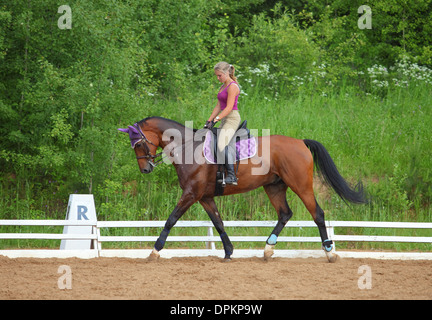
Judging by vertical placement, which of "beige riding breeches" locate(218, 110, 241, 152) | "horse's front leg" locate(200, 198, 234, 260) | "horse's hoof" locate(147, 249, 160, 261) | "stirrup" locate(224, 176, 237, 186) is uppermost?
"beige riding breeches" locate(218, 110, 241, 152)

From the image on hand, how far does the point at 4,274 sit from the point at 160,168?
6.43 meters

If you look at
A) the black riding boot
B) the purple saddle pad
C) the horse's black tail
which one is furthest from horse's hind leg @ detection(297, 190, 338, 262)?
the black riding boot

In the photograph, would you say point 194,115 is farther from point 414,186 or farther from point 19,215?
point 414,186

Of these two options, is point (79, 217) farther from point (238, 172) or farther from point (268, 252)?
point (268, 252)

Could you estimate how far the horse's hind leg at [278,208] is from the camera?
9109 mm

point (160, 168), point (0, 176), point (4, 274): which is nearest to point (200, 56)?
point (160, 168)

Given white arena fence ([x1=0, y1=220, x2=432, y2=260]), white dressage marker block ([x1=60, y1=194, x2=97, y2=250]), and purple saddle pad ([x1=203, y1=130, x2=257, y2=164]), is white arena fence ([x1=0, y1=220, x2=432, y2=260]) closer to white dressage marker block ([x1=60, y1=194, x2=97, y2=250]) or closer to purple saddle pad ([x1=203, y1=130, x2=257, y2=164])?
white dressage marker block ([x1=60, y1=194, x2=97, y2=250])

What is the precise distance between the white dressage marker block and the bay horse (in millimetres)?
1848

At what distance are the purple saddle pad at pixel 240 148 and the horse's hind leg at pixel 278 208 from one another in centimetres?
83

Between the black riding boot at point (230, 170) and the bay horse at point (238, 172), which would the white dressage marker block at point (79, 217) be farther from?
the black riding boot at point (230, 170)

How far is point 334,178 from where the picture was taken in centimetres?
941

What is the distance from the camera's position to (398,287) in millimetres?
7070

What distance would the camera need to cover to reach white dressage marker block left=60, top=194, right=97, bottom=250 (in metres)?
9.95

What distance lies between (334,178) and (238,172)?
1651 mm
